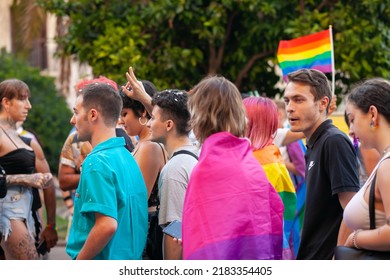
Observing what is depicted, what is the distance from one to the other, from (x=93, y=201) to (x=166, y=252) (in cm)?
59

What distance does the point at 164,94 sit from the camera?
527 centimetres

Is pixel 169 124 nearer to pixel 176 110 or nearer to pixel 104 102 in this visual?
pixel 176 110

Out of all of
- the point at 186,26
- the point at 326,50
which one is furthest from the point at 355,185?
the point at 186,26

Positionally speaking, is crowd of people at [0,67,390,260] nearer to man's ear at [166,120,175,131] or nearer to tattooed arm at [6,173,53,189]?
man's ear at [166,120,175,131]

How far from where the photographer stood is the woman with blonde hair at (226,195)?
14.0 ft

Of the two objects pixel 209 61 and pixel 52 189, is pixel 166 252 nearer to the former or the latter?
pixel 52 189

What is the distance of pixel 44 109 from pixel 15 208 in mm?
15318

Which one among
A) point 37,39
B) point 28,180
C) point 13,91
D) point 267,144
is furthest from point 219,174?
point 37,39

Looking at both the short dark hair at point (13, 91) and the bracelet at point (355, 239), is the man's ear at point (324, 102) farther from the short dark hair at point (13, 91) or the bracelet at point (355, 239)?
the short dark hair at point (13, 91)

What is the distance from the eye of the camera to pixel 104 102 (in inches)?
195

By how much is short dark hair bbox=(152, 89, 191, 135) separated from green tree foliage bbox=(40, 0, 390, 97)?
5.80 metres

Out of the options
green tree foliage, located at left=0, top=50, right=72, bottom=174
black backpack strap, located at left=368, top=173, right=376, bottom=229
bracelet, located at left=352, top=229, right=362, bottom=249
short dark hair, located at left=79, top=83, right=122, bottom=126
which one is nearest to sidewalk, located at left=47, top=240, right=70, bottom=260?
short dark hair, located at left=79, top=83, right=122, bottom=126

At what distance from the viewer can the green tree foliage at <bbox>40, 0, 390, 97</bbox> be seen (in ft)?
36.1

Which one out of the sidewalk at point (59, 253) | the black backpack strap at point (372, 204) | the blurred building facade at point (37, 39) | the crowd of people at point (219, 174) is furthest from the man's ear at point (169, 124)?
the blurred building facade at point (37, 39)
